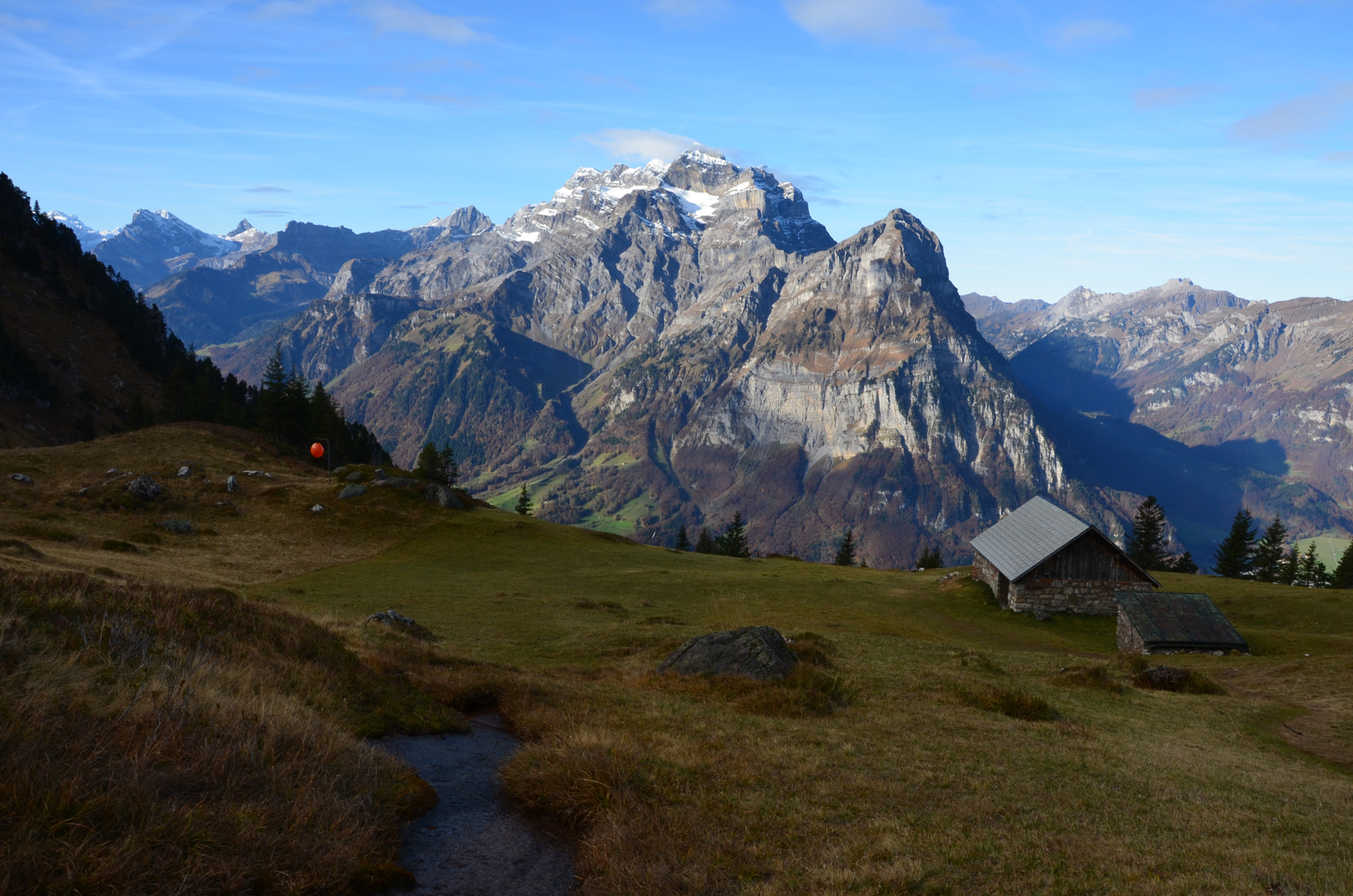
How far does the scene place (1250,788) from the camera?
15.2 metres

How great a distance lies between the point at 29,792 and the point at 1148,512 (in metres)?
134

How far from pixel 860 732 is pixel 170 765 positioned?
45.0 ft

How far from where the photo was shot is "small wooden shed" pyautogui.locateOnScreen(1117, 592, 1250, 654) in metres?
39.5

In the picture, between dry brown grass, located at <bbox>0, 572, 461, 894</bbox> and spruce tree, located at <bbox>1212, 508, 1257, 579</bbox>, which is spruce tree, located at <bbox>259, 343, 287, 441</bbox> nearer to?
dry brown grass, located at <bbox>0, 572, 461, 894</bbox>

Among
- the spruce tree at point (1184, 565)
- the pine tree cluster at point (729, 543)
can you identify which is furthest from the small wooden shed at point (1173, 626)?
the spruce tree at point (1184, 565)

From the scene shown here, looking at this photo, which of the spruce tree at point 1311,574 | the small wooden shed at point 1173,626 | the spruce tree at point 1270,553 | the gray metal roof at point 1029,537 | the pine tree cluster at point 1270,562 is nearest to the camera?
the small wooden shed at point 1173,626

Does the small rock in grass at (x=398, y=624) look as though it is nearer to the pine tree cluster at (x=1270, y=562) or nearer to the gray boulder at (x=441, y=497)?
the gray boulder at (x=441, y=497)

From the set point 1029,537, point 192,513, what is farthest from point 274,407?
point 1029,537

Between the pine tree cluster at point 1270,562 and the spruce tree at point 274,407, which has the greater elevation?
the spruce tree at point 274,407

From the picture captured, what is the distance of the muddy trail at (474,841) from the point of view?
830cm

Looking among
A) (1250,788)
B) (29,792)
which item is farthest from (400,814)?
(1250,788)

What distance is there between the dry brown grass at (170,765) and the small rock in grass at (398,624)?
43.7ft

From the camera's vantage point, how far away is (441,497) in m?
70.9

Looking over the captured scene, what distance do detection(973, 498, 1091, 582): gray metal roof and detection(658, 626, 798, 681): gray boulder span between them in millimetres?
34454
